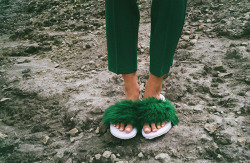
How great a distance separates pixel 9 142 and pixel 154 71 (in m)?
0.87

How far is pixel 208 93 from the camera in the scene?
1.24 meters

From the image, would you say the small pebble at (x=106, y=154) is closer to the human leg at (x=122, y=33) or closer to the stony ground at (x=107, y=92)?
the stony ground at (x=107, y=92)

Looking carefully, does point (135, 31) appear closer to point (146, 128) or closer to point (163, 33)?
point (163, 33)

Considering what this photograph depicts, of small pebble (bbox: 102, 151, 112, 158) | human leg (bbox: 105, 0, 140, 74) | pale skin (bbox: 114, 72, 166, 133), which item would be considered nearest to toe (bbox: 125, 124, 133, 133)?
pale skin (bbox: 114, 72, 166, 133)

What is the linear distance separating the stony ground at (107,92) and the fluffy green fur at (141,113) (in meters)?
0.08

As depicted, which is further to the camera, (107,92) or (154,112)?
(107,92)

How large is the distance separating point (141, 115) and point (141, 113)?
0.03 feet

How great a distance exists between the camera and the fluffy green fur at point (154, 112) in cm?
97

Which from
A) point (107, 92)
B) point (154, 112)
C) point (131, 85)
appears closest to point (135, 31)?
point (131, 85)

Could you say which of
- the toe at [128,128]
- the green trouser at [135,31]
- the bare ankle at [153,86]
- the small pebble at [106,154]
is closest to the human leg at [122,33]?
the green trouser at [135,31]

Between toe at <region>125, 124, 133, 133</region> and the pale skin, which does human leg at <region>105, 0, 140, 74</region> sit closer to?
the pale skin

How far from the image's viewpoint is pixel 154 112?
0.97 meters

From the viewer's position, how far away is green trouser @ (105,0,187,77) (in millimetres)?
844

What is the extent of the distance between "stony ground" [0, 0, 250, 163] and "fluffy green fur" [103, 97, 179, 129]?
0.08 meters
